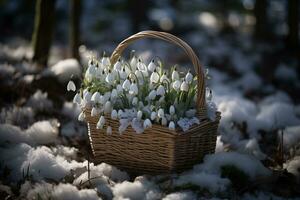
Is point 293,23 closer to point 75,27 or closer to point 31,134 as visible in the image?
point 75,27

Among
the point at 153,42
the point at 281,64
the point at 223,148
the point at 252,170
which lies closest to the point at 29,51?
the point at 153,42

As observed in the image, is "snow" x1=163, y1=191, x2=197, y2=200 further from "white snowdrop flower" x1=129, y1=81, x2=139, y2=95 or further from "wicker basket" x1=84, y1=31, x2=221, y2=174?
"white snowdrop flower" x1=129, y1=81, x2=139, y2=95

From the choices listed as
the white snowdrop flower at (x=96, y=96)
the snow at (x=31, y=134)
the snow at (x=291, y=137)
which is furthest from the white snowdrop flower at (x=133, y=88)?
the snow at (x=291, y=137)

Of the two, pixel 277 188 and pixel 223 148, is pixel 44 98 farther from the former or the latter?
pixel 277 188

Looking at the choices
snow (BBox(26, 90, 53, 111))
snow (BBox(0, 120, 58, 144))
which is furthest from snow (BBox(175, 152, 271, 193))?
snow (BBox(26, 90, 53, 111))

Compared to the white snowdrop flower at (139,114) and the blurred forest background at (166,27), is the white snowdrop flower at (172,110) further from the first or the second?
the blurred forest background at (166,27)
